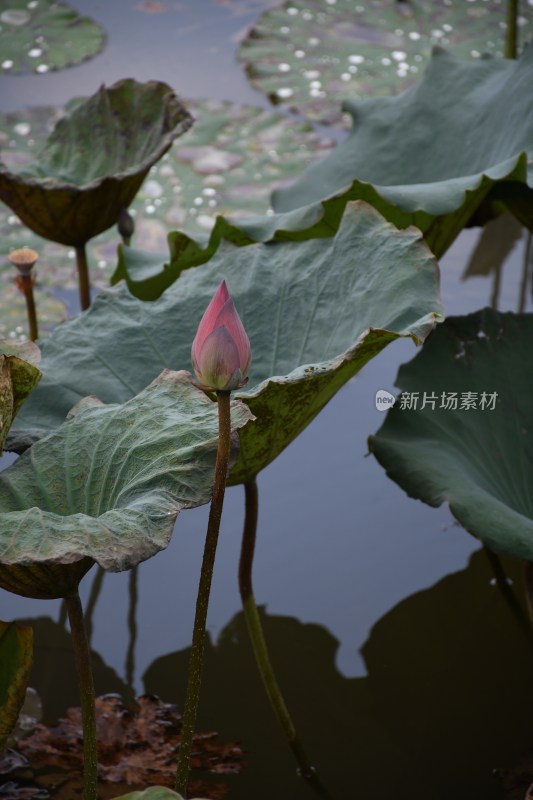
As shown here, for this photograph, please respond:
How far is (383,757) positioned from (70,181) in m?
1.33

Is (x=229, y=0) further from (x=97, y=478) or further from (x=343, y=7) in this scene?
(x=97, y=478)

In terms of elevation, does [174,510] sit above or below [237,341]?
below

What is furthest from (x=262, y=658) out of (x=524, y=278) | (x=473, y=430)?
(x=524, y=278)

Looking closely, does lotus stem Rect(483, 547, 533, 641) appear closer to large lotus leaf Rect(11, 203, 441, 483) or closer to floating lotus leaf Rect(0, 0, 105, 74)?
large lotus leaf Rect(11, 203, 441, 483)

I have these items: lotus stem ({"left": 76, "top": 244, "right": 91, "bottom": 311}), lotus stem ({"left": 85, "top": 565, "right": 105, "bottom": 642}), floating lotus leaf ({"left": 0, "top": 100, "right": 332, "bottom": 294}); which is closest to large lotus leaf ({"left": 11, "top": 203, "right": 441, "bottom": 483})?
lotus stem ({"left": 76, "top": 244, "right": 91, "bottom": 311})

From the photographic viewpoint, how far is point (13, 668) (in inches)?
46.3

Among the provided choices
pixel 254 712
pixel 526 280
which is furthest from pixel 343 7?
pixel 254 712

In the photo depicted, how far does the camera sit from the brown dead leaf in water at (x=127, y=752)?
1.56 m

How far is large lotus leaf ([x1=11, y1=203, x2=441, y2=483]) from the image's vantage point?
55.4 inches

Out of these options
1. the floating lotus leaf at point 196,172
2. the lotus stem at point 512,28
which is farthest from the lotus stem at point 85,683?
the lotus stem at point 512,28

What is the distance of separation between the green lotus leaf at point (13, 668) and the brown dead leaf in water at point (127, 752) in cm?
42

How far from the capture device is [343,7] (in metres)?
4.38

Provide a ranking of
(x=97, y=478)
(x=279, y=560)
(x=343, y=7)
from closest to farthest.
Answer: (x=97, y=478) → (x=279, y=560) → (x=343, y=7)

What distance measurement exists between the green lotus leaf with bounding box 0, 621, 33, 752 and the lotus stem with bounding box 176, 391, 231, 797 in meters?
0.19
